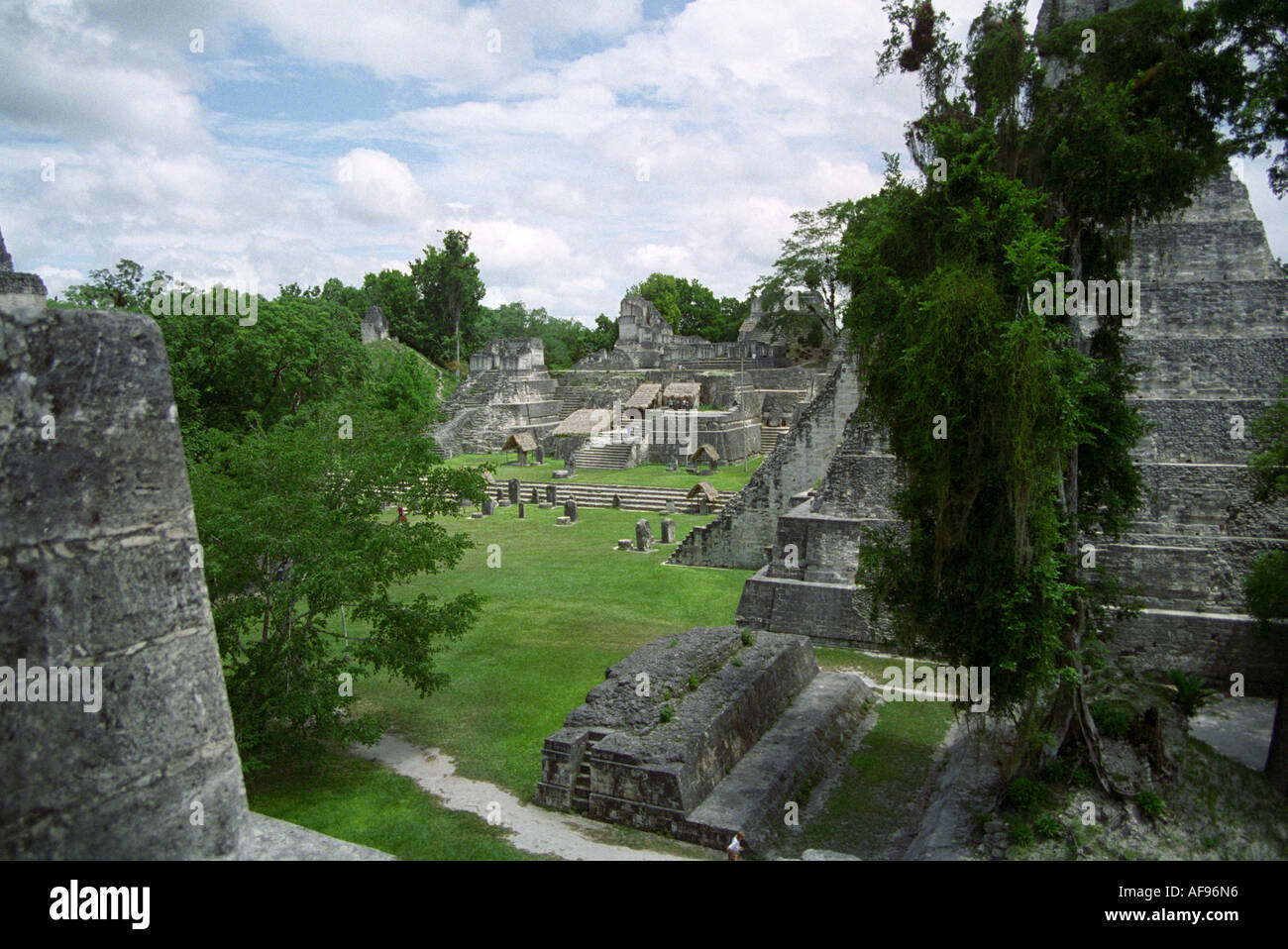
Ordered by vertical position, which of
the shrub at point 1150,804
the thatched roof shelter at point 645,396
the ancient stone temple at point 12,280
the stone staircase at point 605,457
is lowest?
the shrub at point 1150,804

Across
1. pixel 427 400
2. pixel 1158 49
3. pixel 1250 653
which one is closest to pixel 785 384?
pixel 427 400

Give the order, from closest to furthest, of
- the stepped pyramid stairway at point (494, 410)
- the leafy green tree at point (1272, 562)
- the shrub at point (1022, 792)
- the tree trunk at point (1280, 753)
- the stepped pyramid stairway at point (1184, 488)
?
the shrub at point (1022, 792) → the tree trunk at point (1280, 753) → the leafy green tree at point (1272, 562) → the stepped pyramid stairway at point (1184, 488) → the stepped pyramid stairway at point (494, 410)

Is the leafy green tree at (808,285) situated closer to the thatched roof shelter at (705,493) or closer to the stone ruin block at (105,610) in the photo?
the thatched roof shelter at (705,493)

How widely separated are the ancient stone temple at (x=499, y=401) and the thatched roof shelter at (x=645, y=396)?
5790 millimetres

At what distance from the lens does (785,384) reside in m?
46.1

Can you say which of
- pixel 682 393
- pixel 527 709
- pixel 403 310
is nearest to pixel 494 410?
pixel 682 393

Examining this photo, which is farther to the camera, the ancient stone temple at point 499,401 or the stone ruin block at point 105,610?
the ancient stone temple at point 499,401

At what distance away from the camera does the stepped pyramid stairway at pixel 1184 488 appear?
1370cm

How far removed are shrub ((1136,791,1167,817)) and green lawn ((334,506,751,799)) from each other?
6991 millimetres

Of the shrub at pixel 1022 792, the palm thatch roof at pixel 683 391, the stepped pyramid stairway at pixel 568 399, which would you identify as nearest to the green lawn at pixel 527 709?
the shrub at pixel 1022 792

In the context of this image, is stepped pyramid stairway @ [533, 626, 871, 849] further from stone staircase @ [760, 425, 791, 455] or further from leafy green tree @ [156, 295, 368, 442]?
stone staircase @ [760, 425, 791, 455]

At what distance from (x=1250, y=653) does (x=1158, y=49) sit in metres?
9.80

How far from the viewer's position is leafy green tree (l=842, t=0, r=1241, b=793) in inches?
300

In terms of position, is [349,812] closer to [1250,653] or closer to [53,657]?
[53,657]
